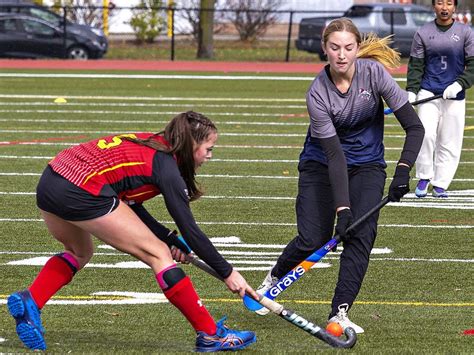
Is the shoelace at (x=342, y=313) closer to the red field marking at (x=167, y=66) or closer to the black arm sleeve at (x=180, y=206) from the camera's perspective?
the black arm sleeve at (x=180, y=206)

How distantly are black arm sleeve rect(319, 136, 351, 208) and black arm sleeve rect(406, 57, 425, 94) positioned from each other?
5359mm

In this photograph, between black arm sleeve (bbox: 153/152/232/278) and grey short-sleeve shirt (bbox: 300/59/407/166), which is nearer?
black arm sleeve (bbox: 153/152/232/278)

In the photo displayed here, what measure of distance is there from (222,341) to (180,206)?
0.77 metres

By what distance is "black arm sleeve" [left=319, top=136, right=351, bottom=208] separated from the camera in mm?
6780

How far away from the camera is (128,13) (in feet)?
137

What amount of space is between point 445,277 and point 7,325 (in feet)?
10.2

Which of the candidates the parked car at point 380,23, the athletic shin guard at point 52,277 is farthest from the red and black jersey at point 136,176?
the parked car at point 380,23

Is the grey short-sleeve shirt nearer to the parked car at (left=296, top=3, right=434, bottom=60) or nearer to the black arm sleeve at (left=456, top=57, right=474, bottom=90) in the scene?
the black arm sleeve at (left=456, top=57, right=474, bottom=90)

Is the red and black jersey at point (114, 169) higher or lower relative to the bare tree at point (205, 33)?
higher

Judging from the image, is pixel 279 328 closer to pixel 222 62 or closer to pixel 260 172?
pixel 260 172

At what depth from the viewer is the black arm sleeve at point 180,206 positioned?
19.7 feet

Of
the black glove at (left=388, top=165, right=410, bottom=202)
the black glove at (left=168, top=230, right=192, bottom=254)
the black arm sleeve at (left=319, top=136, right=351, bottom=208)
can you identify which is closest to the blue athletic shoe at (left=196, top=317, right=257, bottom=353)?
the black glove at (left=168, top=230, right=192, bottom=254)

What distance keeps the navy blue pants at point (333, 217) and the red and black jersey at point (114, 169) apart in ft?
3.92

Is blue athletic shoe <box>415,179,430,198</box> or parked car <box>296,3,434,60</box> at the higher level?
blue athletic shoe <box>415,179,430,198</box>
